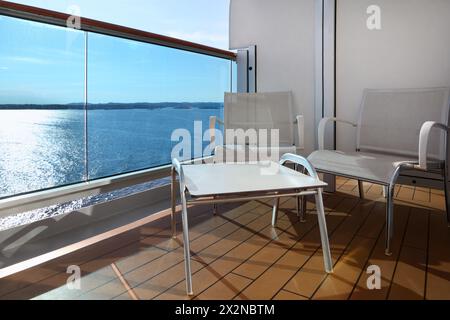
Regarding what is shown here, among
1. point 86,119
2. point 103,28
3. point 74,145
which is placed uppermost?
point 103,28

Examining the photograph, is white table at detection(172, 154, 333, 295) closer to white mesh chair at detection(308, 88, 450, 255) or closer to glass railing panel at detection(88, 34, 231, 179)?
white mesh chair at detection(308, 88, 450, 255)

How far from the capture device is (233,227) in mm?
1970

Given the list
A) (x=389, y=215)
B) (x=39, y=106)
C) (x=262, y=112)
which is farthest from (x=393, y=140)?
(x=39, y=106)

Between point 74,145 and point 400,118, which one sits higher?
point 400,118

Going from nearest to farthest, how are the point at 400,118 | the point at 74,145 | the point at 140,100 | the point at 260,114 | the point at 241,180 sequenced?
the point at 241,180
the point at 74,145
the point at 400,118
the point at 140,100
the point at 260,114

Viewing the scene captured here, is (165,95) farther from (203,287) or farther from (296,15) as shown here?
(203,287)

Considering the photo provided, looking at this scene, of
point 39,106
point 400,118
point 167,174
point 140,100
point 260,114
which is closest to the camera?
point 39,106

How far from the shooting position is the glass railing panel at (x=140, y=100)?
6.89 ft

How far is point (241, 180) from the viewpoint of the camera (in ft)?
4.98

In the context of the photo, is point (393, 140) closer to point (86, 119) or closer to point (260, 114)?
point (260, 114)

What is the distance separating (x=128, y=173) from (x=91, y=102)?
53 centimetres

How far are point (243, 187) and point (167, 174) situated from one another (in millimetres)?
1311

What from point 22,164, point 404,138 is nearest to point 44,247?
point 22,164

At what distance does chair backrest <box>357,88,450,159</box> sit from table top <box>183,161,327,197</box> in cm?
88
